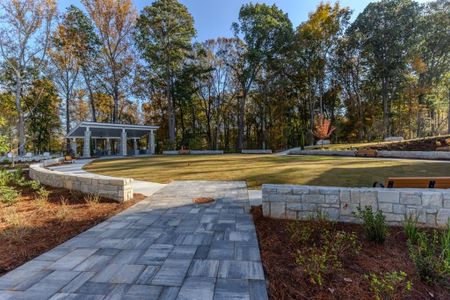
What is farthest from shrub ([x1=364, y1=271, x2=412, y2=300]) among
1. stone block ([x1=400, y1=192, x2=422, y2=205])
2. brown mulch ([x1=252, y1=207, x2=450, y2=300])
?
stone block ([x1=400, y1=192, x2=422, y2=205])

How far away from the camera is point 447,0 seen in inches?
811

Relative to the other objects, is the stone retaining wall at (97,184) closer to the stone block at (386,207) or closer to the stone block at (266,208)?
the stone block at (266,208)

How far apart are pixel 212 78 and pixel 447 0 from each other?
2300cm

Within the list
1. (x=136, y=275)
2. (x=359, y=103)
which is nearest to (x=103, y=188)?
(x=136, y=275)

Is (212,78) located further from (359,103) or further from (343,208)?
(343,208)

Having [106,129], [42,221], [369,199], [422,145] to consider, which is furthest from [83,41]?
Answer: [422,145]

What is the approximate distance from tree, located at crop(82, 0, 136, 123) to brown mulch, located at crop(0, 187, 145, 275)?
20.8 meters

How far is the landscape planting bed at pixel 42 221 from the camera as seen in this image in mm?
2666

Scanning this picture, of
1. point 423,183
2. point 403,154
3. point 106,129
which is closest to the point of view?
point 423,183

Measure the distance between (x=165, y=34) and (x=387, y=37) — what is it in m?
21.6

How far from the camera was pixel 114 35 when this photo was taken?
22.0 metres

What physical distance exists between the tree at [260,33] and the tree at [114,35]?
35.5 ft

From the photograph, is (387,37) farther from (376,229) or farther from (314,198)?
(376,229)

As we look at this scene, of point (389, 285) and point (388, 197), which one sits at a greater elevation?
point (388, 197)
